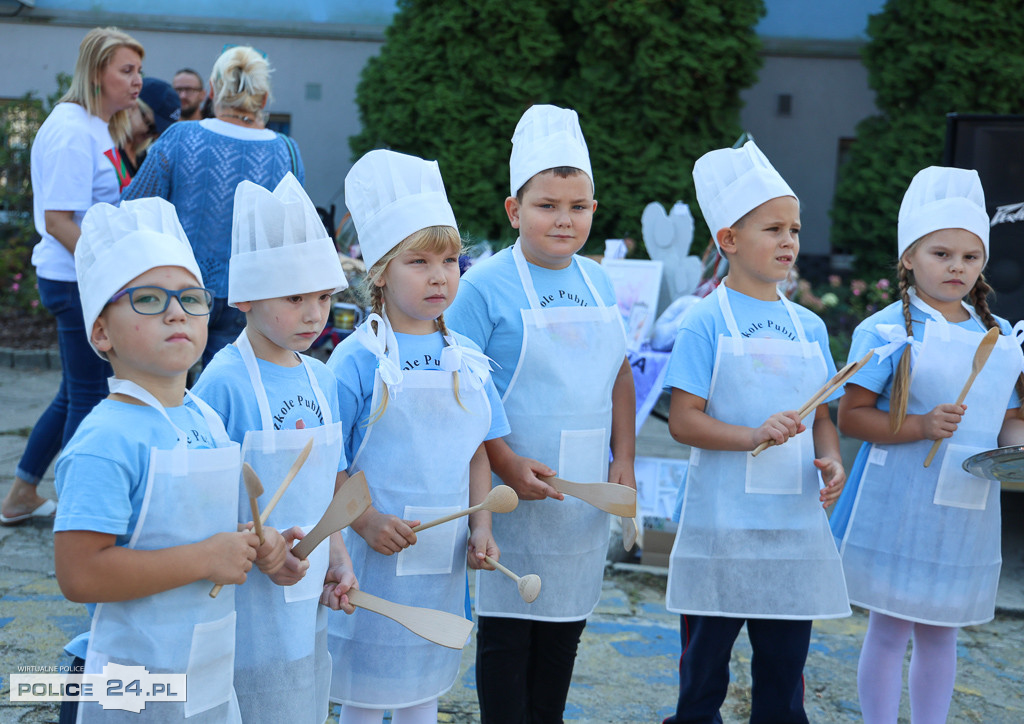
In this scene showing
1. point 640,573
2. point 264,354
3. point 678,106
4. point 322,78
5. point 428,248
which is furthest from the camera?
point 322,78

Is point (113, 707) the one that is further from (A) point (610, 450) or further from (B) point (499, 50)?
(B) point (499, 50)

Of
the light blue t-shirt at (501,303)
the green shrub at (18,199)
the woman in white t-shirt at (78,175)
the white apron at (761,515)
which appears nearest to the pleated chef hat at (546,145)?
the light blue t-shirt at (501,303)

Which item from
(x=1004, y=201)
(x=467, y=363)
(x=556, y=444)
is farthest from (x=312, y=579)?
(x=1004, y=201)

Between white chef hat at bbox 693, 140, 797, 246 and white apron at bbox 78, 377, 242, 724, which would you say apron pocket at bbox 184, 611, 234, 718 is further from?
white chef hat at bbox 693, 140, 797, 246

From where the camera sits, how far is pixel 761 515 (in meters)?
2.22

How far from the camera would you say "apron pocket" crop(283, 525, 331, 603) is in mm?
1733

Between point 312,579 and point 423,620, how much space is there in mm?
220

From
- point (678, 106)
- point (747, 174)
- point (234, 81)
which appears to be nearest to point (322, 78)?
point (678, 106)

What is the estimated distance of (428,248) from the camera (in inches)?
77.0

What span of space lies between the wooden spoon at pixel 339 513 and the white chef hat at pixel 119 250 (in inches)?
18.0

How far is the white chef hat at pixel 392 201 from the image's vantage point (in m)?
1.96

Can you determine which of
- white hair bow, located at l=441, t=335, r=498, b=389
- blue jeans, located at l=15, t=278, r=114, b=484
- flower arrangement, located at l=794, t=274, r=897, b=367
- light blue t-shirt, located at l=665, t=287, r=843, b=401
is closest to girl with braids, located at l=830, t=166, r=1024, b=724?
light blue t-shirt, located at l=665, t=287, r=843, b=401

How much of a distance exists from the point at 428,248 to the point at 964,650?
256 centimetres

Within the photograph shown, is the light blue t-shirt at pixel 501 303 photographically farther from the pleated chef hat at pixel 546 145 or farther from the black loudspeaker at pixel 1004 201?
the black loudspeaker at pixel 1004 201
